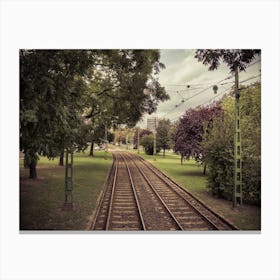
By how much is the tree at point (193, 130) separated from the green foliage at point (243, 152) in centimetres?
251

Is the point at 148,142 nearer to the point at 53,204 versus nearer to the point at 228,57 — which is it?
the point at 53,204

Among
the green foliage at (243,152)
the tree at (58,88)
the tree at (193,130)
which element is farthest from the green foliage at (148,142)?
the tree at (58,88)

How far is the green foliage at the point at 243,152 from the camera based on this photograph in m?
5.48

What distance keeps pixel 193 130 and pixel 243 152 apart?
4864 millimetres

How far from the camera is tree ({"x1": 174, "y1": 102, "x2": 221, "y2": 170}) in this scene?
1052 cm

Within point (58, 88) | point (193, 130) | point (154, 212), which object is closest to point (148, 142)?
point (193, 130)

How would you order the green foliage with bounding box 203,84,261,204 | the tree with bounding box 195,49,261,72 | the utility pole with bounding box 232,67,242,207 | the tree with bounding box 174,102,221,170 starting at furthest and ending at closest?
the tree with bounding box 174,102,221,170, the utility pole with bounding box 232,67,242,207, the green foliage with bounding box 203,84,261,204, the tree with bounding box 195,49,261,72

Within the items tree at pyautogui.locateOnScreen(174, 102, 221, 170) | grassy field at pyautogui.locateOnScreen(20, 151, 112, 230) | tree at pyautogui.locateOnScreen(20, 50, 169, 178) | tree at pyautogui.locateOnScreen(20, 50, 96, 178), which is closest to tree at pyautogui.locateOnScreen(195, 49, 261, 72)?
tree at pyautogui.locateOnScreen(20, 50, 169, 178)

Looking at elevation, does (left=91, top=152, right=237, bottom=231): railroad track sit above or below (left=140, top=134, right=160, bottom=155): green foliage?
below

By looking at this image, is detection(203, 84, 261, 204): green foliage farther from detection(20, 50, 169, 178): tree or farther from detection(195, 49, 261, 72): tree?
detection(20, 50, 169, 178): tree

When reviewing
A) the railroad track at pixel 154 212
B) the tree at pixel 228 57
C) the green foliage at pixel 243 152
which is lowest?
the railroad track at pixel 154 212

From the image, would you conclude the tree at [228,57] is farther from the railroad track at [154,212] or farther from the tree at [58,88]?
the railroad track at [154,212]

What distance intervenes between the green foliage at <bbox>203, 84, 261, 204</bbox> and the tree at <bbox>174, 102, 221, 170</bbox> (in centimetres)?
251

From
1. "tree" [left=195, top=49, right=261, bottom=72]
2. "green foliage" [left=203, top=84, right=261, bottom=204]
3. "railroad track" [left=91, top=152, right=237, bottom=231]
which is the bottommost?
"railroad track" [left=91, top=152, right=237, bottom=231]
